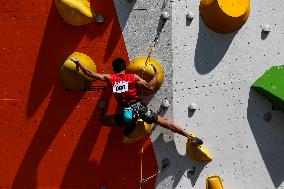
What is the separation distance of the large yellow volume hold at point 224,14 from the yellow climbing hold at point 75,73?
1113mm

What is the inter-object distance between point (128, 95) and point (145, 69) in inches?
13.1

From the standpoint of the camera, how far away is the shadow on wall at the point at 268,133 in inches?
196

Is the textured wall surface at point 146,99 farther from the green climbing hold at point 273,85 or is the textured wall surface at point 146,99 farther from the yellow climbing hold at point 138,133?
the yellow climbing hold at point 138,133

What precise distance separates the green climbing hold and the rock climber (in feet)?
2.88

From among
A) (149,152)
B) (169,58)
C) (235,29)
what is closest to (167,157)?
(149,152)

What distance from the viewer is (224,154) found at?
5.01m

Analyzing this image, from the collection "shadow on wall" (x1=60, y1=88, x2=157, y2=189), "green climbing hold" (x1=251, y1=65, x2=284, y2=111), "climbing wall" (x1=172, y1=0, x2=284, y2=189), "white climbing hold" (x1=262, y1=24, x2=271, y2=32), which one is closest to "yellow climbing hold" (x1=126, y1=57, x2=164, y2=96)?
"climbing wall" (x1=172, y1=0, x2=284, y2=189)

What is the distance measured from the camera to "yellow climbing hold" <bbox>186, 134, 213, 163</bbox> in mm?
4832

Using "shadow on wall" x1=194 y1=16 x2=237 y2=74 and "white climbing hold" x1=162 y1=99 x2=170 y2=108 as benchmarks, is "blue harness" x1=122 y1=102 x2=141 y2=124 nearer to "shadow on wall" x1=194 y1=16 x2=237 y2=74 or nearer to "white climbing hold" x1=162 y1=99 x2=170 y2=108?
"white climbing hold" x1=162 y1=99 x2=170 y2=108

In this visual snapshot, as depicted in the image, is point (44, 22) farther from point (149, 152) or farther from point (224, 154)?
point (224, 154)

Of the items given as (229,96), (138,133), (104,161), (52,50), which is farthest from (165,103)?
(52,50)

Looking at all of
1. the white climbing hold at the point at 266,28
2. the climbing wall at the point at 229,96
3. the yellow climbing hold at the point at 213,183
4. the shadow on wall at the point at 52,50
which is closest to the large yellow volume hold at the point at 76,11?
the shadow on wall at the point at 52,50

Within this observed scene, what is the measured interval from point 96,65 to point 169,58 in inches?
26.4

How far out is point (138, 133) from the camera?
15.4 feet
